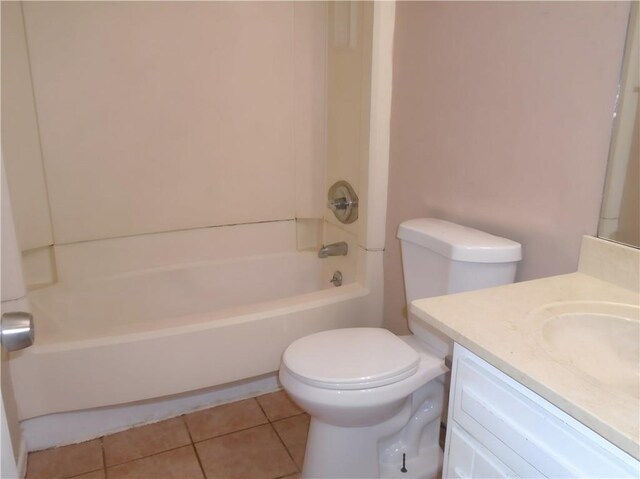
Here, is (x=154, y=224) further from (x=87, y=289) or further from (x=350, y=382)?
(x=350, y=382)

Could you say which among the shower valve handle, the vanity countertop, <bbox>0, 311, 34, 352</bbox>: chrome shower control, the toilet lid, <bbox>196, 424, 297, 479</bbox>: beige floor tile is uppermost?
<bbox>0, 311, 34, 352</bbox>: chrome shower control

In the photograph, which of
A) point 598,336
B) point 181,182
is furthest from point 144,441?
point 598,336

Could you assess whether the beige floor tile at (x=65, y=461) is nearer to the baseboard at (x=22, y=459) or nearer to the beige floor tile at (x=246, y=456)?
the baseboard at (x=22, y=459)

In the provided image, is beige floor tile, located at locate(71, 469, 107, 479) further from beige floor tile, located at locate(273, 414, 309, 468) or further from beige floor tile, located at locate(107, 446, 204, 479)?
beige floor tile, located at locate(273, 414, 309, 468)

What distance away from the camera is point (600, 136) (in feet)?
4.07

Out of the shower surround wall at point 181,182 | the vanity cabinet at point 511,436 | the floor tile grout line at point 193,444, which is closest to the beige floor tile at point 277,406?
the shower surround wall at point 181,182

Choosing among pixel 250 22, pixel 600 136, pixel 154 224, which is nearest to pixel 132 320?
pixel 154 224

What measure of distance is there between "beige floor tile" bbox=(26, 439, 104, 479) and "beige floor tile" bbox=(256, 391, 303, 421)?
64 cm

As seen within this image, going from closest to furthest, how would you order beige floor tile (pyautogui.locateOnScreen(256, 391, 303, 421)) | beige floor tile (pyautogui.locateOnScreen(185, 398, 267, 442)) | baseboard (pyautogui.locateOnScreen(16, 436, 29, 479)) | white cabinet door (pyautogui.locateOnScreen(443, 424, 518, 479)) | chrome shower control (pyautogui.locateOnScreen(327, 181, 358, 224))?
white cabinet door (pyautogui.locateOnScreen(443, 424, 518, 479)) → baseboard (pyautogui.locateOnScreen(16, 436, 29, 479)) → beige floor tile (pyautogui.locateOnScreen(185, 398, 267, 442)) → beige floor tile (pyautogui.locateOnScreen(256, 391, 303, 421)) → chrome shower control (pyautogui.locateOnScreen(327, 181, 358, 224))

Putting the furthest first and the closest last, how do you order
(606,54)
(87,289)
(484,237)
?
1. (87,289)
2. (484,237)
3. (606,54)

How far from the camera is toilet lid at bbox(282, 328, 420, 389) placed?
1398 millimetres

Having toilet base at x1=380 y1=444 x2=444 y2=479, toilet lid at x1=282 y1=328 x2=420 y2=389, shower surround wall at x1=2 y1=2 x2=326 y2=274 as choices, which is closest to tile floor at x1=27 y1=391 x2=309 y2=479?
toilet base at x1=380 y1=444 x2=444 y2=479

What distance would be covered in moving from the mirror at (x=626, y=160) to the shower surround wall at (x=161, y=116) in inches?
60.2

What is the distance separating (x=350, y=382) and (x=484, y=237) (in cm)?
59
